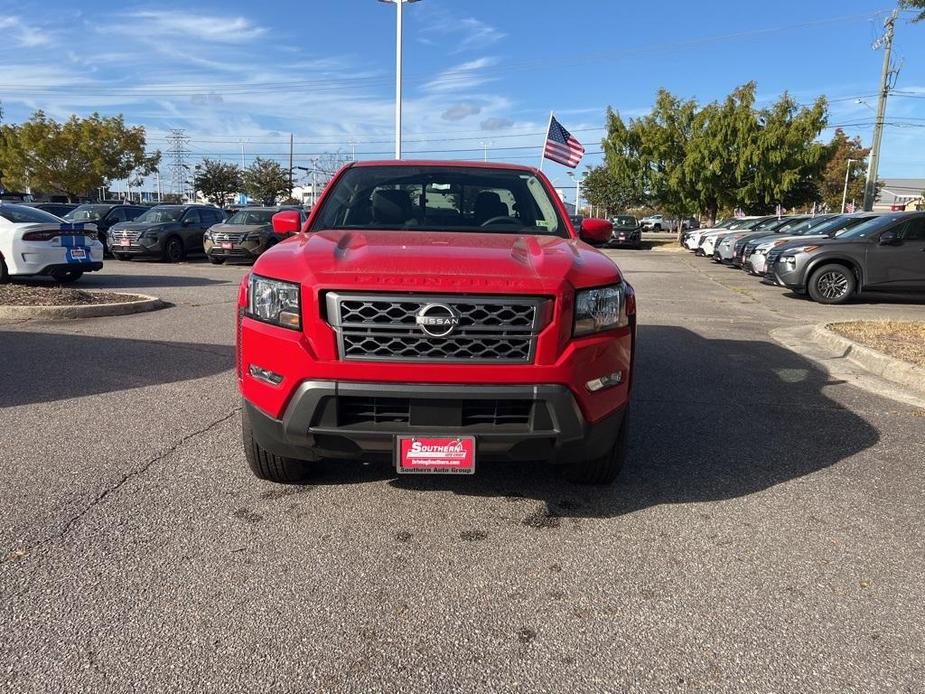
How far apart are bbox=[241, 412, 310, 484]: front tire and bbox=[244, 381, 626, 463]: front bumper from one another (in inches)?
18.9

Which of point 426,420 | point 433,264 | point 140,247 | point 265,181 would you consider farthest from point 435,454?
point 265,181

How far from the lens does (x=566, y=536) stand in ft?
10.9

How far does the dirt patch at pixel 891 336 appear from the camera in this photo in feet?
23.2

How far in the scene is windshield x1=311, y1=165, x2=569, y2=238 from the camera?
4.44m

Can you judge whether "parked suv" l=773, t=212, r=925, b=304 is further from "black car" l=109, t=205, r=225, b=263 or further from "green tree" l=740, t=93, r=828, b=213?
"green tree" l=740, t=93, r=828, b=213

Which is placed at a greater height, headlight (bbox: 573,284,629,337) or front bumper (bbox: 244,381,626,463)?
headlight (bbox: 573,284,629,337)

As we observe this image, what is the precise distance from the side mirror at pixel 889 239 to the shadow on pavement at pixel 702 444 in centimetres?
642

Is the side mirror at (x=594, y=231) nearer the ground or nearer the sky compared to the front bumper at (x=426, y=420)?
nearer the sky

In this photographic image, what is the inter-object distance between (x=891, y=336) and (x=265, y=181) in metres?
68.2

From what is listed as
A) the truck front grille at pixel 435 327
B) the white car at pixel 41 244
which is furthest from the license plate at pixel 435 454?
the white car at pixel 41 244

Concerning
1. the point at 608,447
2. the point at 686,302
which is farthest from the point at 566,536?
the point at 686,302

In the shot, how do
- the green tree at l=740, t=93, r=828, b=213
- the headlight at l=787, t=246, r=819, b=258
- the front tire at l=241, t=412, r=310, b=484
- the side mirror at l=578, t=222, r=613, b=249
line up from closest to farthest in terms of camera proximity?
the front tire at l=241, t=412, r=310, b=484
the side mirror at l=578, t=222, r=613, b=249
the headlight at l=787, t=246, r=819, b=258
the green tree at l=740, t=93, r=828, b=213

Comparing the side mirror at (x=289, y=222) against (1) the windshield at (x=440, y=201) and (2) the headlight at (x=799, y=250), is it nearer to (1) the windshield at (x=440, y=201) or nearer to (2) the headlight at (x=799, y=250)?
(1) the windshield at (x=440, y=201)

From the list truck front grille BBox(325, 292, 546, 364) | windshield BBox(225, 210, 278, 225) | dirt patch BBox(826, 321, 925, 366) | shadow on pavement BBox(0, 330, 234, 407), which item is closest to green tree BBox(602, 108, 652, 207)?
windshield BBox(225, 210, 278, 225)
